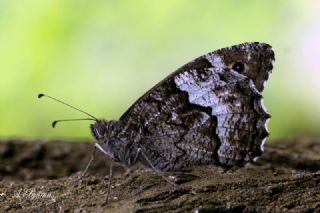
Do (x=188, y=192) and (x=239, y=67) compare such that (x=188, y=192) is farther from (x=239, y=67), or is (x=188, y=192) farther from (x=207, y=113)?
(x=239, y=67)

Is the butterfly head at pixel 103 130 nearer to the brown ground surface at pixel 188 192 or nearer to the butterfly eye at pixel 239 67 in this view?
the brown ground surface at pixel 188 192

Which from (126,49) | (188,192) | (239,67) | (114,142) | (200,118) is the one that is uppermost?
(126,49)

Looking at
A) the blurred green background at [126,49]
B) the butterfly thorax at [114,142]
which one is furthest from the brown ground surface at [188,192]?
the blurred green background at [126,49]

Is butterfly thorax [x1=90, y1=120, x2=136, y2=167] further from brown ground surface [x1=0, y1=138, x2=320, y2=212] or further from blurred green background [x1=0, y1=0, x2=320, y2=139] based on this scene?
blurred green background [x1=0, y1=0, x2=320, y2=139]

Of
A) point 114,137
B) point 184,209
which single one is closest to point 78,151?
point 114,137

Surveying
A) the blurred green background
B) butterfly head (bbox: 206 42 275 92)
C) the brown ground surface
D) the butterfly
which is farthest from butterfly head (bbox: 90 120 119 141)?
the blurred green background

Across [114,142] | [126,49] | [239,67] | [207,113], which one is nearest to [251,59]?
[239,67]
